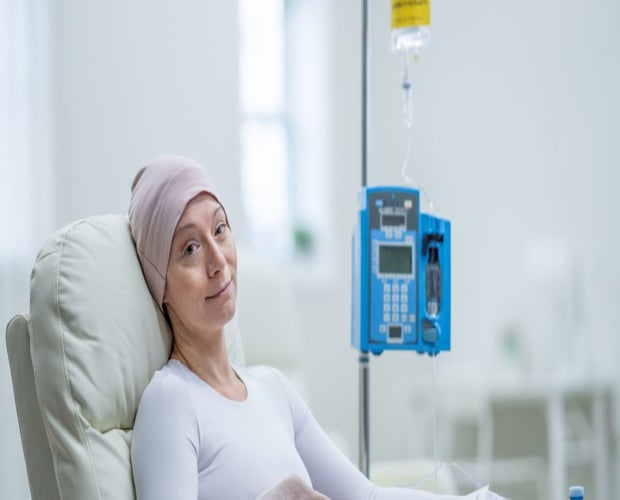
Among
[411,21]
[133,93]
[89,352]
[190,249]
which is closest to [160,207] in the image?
[190,249]

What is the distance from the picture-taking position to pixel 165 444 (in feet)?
3.92

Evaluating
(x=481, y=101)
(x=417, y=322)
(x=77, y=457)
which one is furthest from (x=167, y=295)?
(x=481, y=101)

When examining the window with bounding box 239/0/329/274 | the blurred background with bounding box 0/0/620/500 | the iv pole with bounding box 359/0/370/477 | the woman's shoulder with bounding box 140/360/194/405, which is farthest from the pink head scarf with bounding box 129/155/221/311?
the window with bounding box 239/0/329/274

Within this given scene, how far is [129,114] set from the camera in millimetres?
2746

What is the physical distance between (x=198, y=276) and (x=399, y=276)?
431 millimetres

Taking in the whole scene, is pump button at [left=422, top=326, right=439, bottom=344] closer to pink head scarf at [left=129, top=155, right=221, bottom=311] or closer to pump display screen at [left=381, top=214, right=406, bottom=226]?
pump display screen at [left=381, top=214, right=406, bottom=226]

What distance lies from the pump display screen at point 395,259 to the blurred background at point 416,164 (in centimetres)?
89

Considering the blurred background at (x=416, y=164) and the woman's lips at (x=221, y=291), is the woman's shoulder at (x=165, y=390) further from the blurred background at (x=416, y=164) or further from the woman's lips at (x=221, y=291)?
the blurred background at (x=416, y=164)

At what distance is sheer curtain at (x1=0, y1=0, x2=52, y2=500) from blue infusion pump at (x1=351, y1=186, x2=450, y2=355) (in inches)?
42.2

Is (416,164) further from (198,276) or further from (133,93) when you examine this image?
(198,276)

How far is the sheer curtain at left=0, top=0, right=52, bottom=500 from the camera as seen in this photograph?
2.27 meters

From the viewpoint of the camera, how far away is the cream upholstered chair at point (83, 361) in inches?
46.6

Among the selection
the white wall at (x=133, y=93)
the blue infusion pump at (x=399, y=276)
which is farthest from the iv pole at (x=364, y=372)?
the white wall at (x=133, y=93)

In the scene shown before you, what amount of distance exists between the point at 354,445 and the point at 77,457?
3137mm
